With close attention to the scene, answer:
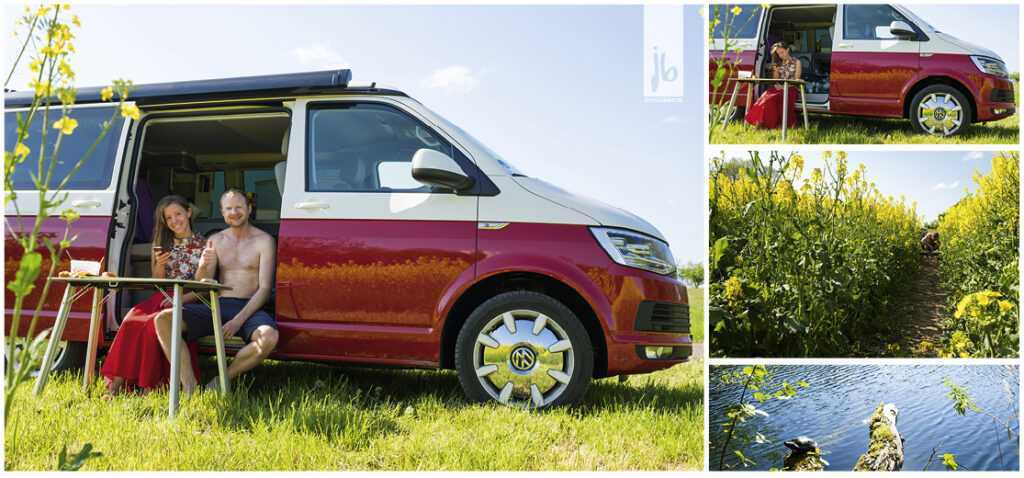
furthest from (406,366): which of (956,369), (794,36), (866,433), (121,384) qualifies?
(794,36)

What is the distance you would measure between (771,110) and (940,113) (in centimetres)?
147

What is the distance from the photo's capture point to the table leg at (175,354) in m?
3.23

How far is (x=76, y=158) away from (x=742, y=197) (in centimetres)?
409

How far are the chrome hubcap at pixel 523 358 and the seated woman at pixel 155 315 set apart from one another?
1.80 meters

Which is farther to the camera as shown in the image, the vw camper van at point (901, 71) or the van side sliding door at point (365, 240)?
the vw camper van at point (901, 71)

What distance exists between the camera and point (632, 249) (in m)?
3.59

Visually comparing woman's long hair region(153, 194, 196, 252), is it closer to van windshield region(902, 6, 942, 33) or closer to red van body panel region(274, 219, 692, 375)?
red van body panel region(274, 219, 692, 375)

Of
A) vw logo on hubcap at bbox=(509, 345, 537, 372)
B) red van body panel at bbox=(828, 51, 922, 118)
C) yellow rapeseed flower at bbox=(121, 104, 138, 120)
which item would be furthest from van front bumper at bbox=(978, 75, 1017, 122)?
yellow rapeseed flower at bbox=(121, 104, 138, 120)

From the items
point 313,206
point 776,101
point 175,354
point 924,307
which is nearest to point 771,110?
point 776,101

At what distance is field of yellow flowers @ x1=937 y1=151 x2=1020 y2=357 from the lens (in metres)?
2.92

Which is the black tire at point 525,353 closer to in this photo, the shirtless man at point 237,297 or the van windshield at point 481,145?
the van windshield at point 481,145

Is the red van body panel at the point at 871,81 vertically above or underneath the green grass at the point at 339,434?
above

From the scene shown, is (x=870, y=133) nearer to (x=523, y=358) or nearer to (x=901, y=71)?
(x=901, y=71)

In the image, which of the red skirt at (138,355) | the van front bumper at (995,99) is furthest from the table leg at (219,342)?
the van front bumper at (995,99)
